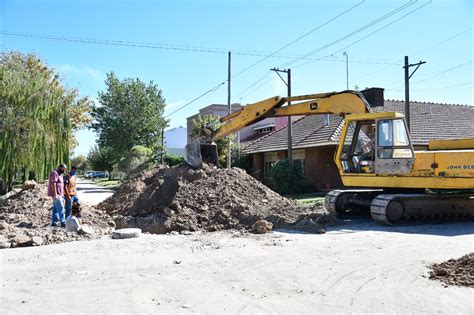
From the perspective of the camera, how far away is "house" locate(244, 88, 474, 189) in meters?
26.2

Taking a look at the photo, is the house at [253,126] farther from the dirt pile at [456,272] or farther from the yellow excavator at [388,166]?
the dirt pile at [456,272]

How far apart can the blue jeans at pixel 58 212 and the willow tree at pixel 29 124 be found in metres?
8.06

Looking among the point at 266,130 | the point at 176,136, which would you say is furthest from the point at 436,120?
the point at 176,136

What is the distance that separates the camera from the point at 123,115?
49.0m

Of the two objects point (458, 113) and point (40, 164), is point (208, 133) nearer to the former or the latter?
point (40, 164)

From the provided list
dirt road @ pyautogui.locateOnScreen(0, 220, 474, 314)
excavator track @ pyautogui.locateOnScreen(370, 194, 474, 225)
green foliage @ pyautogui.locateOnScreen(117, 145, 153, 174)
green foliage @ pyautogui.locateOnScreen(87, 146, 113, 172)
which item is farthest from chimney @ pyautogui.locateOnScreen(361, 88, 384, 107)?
green foliage @ pyautogui.locateOnScreen(87, 146, 113, 172)

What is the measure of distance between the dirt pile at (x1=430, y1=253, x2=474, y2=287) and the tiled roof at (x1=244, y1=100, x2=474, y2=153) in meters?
17.6

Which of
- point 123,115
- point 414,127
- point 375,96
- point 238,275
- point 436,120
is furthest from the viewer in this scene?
point 123,115

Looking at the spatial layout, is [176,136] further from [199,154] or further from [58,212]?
[58,212]

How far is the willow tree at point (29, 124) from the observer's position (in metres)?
18.6

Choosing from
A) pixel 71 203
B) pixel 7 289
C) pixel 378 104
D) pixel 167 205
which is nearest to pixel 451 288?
pixel 7 289

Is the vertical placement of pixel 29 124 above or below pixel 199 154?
above

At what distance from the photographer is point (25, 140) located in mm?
18734

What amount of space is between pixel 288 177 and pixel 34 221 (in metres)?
15.8
